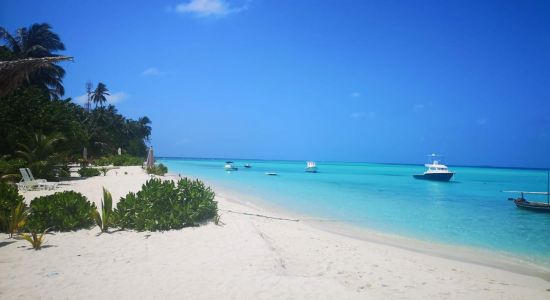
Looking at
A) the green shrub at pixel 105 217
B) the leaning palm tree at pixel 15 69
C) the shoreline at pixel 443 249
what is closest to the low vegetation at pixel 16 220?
the green shrub at pixel 105 217

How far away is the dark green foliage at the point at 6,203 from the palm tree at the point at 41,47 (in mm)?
25074

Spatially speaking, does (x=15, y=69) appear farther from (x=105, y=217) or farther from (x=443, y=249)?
(x=443, y=249)

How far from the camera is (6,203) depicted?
6.81 meters

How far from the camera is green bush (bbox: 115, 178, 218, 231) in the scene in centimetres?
736

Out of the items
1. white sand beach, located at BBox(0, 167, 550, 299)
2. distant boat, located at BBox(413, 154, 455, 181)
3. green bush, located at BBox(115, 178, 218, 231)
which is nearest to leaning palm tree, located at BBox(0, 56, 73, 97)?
white sand beach, located at BBox(0, 167, 550, 299)

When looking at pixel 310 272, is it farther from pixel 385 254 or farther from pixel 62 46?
pixel 62 46

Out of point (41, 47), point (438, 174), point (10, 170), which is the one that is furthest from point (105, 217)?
point (438, 174)

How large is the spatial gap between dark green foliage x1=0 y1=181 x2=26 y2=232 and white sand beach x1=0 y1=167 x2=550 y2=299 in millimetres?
594

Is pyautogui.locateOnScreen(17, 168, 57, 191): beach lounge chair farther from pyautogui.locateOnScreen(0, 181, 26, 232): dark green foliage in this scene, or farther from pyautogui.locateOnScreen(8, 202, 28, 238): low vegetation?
pyautogui.locateOnScreen(8, 202, 28, 238): low vegetation

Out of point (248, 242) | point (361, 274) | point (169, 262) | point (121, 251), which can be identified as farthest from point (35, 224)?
point (361, 274)

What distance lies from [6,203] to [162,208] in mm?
3208

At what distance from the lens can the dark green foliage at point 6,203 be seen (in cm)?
656

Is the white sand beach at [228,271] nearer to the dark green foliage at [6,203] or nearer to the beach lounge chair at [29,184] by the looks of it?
the dark green foliage at [6,203]

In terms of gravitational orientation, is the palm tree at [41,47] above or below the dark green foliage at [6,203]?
above
